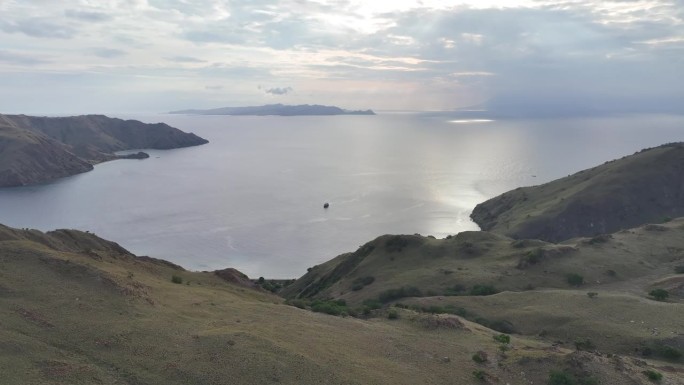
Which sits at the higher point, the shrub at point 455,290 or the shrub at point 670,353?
the shrub at point 670,353

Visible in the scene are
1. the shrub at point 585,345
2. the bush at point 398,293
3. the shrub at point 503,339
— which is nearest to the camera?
the shrub at point 503,339

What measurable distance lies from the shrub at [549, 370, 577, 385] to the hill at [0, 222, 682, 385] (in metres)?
0.08

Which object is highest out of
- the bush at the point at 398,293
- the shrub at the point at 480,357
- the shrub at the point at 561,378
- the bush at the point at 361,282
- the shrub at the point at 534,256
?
the shrub at the point at 561,378

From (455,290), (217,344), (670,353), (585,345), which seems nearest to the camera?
(217,344)

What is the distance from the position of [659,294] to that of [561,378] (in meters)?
32.4

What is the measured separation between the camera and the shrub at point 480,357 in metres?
35.0

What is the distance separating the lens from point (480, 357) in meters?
35.3

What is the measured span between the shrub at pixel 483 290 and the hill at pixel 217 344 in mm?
19198

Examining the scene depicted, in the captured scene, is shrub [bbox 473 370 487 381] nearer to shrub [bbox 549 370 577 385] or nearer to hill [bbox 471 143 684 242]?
shrub [bbox 549 370 577 385]

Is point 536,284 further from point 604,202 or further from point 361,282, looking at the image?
point 604,202

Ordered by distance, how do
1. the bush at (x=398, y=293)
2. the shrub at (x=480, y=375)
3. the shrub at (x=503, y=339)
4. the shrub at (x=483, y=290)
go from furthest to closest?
the bush at (x=398, y=293) → the shrub at (x=483, y=290) → the shrub at (x=503, y=339) → the shrub at (x=480, y=375)

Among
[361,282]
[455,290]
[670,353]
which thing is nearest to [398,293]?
[455,290]

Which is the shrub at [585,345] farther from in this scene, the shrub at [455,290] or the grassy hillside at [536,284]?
the shrub at [455,290]

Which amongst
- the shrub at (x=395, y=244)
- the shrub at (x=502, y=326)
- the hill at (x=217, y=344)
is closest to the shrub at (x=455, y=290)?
the shrub at (x=502, y=326)
